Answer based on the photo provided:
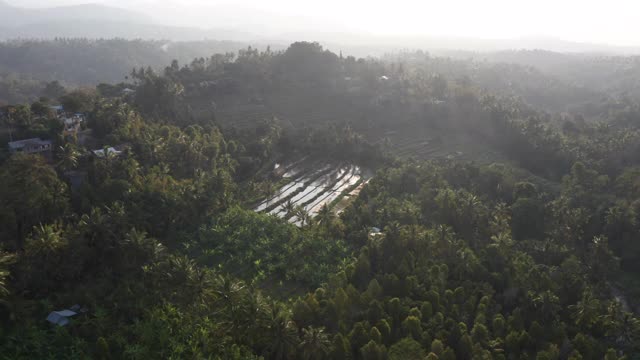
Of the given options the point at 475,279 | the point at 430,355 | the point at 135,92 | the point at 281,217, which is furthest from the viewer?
the point at 135,92

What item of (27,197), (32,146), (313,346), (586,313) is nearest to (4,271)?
(27,197)

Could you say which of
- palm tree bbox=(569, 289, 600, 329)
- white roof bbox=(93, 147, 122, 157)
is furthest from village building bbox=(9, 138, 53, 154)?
palm tree bbox=(569, 289, 600, 329)

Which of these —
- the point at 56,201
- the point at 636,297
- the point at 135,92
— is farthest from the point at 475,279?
the point at 135,92

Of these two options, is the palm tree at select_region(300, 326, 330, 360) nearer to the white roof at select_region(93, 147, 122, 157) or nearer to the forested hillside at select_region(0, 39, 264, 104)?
the white roof at select_region(93, 147, 122, 157)

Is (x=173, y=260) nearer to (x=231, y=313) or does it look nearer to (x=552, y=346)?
(x=231, y=313)

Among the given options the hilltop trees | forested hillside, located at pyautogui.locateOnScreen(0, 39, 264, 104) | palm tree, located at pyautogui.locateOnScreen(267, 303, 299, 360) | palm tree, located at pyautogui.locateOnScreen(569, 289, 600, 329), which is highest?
the hilltop trees

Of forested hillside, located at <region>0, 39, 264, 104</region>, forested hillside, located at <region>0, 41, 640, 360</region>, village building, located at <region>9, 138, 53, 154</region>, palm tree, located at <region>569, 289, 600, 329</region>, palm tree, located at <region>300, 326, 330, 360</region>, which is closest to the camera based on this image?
palm tree, located at <region>300, 326, 330, 360</region>

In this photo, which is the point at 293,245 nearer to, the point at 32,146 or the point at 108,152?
the point at 108,152
